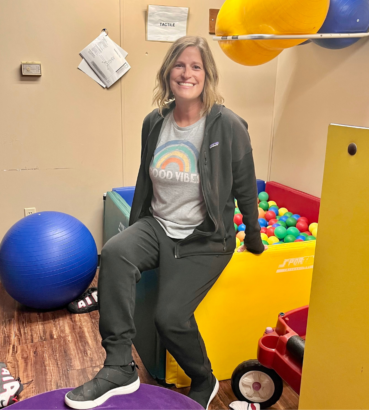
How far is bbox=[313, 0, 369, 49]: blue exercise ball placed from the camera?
1.90 m

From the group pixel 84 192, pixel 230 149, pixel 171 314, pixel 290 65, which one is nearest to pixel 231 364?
pixel 171 314

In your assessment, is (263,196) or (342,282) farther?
(263,196)

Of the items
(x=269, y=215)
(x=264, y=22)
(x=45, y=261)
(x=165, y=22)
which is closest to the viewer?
(x=264, y=22)

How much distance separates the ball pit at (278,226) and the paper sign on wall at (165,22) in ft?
4.25

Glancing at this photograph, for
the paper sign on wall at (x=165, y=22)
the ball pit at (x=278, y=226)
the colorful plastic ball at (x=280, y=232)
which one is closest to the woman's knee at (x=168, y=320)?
the ball pit at (x=278, y=226)

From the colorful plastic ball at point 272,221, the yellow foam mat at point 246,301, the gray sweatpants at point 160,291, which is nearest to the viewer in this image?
the gray sweatpants at point 160,291

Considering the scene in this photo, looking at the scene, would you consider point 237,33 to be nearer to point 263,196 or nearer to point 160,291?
point 160,291

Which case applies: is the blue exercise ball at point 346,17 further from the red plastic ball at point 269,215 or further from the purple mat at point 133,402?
the purple mat at point 133,402

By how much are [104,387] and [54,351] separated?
76cm

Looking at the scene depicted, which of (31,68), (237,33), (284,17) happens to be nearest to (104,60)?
(31,68)

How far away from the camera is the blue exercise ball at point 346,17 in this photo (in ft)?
6.24

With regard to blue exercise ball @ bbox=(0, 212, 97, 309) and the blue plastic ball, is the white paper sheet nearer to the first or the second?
blue exercise ball @ bbox=(0, 212, 97, 309)

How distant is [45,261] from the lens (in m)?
2.21

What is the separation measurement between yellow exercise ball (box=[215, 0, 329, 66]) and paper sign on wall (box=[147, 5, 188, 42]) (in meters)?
0.93
